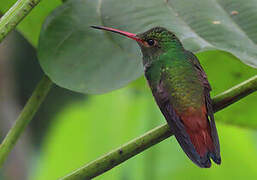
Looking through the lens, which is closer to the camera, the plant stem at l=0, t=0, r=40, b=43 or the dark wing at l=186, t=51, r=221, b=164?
the plant stem at l=0, t=0, r=40, b=43

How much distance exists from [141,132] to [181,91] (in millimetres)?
575

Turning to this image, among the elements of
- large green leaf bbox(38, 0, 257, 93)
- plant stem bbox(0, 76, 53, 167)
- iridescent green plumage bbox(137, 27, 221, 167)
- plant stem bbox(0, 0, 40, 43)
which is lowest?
iridescent green plumage bbox(137, 27, 221, 167)

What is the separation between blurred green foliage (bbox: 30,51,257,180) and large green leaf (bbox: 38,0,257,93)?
11 cm

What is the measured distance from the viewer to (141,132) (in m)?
2.05

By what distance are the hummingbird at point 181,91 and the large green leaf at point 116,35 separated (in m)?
0.06

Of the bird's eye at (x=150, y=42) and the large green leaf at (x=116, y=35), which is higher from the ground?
the large green leaf at (x=116, y=35)

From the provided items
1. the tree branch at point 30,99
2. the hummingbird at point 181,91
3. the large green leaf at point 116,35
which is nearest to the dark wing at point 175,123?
the hummingbird at point 181,91

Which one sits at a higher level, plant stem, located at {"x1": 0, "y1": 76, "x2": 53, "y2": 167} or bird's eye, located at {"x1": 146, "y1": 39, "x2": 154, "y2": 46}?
plant stem, located at {"x1": 0, "y1": 76, "x2": 53, "y2": 167}

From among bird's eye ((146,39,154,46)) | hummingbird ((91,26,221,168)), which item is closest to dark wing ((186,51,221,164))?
hummingbird ((91,26,221,168))

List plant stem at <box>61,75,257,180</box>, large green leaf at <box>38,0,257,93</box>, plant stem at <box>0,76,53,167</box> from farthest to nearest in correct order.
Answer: large green leaf at <box>38,0,257,93</box> < plant stem at <box>0,76,53,167</box> < plant stem at <box>61,75,257,180</box>

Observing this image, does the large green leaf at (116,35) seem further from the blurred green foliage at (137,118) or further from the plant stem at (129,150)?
the plant stem at (129,150)

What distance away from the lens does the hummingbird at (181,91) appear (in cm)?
132

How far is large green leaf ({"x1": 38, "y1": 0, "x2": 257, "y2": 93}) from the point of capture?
4.57 feet

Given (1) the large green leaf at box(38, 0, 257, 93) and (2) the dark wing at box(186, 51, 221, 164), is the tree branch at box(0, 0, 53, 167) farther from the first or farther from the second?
(2) the dark wing at box(186, 51, 221, 164)
